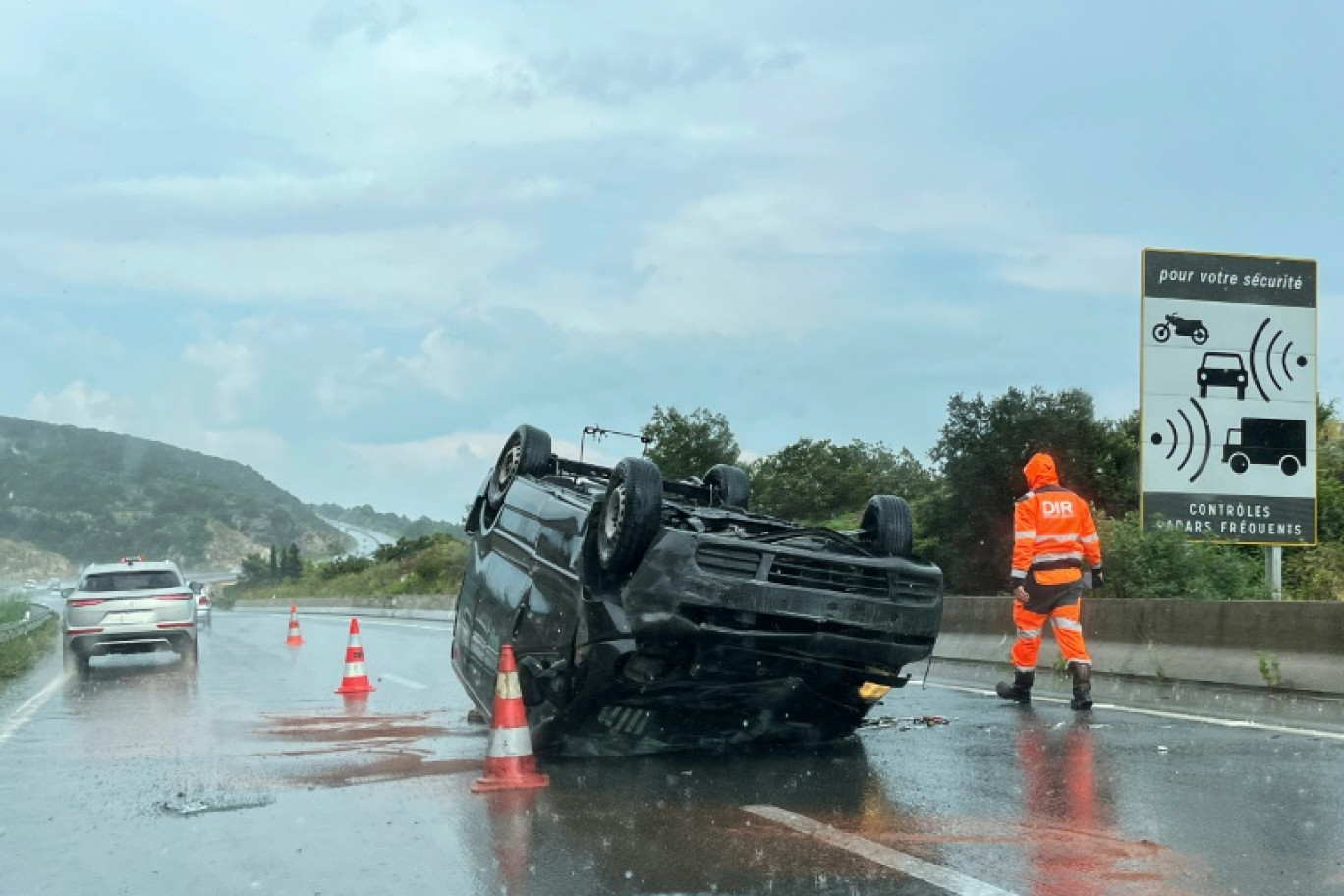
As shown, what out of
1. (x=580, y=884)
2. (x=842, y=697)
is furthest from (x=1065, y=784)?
(x=580, y=884)

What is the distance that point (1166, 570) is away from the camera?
16953mm

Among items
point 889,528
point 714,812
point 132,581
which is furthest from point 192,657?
point 714,812

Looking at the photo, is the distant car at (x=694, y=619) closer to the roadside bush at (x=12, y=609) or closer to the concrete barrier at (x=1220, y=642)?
the concrete barrier at (x=1220, y=642)

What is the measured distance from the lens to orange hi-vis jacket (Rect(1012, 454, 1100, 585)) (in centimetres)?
1109

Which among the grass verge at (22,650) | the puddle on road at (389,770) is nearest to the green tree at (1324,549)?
the puddle on road at (389,770)

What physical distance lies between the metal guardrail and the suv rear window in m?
3.77

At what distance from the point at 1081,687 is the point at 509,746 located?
467 centimetres

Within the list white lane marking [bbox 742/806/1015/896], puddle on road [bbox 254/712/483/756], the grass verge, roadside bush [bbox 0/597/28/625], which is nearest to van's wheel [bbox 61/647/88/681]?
A: the grass verge

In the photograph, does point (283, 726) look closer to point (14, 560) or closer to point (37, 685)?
point (37, 685)

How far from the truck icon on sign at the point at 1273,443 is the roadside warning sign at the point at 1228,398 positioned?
1 cm

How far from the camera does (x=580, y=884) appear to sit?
550 cm

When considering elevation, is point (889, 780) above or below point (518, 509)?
below

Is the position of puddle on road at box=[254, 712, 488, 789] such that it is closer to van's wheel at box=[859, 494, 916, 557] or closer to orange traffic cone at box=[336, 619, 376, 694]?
orange traffic cone at box=[336, 619, 376, 694]

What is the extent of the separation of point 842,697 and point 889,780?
1014mm
